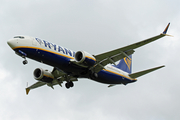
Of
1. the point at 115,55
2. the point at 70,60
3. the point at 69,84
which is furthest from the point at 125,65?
the point at 70,60

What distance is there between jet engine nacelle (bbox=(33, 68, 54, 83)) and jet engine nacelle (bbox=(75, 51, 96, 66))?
22.3ft

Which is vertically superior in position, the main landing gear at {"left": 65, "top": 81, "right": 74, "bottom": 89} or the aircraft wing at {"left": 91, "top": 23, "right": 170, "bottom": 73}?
the aircraft wing at {"left": 91, "top": 23, "right": 170, "bottom": 73}

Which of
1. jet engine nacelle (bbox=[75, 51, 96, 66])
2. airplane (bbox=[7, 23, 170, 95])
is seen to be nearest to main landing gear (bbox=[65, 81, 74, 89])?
airplane (bbox=[7, 23, 170, 95])

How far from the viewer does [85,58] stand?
94.3ft

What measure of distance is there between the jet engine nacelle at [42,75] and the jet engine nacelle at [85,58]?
6811 mm

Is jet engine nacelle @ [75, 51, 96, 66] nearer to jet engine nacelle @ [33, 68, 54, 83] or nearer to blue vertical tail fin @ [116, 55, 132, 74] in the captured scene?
jet engine nacelle @ [33, 68, 54, 83]

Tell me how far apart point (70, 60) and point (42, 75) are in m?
5.97

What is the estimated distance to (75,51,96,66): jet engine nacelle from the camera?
2877cm

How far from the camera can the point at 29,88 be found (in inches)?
1585

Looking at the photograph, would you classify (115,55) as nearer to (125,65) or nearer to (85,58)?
(85,58)

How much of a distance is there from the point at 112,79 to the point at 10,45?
48.5ft

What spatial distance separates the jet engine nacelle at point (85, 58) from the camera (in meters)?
28.8

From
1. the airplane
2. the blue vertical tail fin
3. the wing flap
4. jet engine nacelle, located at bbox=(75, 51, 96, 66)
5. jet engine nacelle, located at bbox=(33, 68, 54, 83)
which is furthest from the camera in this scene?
the blue vertical tail fin

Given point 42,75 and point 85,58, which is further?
point 42,75
